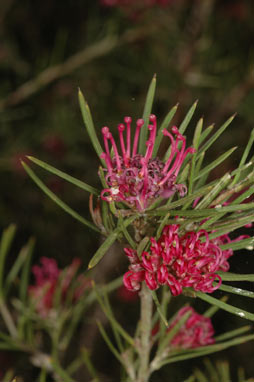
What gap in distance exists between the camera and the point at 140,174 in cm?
36

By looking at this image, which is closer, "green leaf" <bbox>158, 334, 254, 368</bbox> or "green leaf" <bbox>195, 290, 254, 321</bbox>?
"green leaf" <bbox>195, 290, 254, 321</bbox>

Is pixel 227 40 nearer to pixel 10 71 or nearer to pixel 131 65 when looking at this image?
pixel 131 65

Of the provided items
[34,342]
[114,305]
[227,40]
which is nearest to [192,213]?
[34,342]

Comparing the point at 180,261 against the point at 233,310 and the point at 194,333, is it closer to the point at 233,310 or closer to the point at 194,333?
the point at 233,310

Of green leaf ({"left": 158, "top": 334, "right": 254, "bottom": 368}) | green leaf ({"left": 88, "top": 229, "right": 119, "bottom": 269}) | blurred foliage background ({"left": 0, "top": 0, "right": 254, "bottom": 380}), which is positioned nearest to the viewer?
green leaf ({"left": 88, "top": 229, "right": 119, "bottom": 269})

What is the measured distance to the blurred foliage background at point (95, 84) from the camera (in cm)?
106

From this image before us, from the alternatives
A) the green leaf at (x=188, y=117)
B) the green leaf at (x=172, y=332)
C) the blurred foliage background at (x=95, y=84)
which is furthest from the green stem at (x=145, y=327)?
the blurred foliage background at (x=95, y=84)

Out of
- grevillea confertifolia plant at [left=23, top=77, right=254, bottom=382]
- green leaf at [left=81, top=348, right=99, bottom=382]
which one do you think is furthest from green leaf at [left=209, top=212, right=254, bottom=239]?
green leaf at [left=81, top=348, right=99, bottom=382]

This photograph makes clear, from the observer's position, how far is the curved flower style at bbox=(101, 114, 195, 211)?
362 mm

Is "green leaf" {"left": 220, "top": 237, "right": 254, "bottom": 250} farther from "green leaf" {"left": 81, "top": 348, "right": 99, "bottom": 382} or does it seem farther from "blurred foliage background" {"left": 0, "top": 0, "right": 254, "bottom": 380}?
"blurred foliage background" {"left": 0, "top": 0, "right": 254, "bottom": 380}

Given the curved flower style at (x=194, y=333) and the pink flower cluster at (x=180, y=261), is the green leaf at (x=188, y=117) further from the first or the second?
the curved flower style at (x=194, y=333)

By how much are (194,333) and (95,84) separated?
2.70 feet

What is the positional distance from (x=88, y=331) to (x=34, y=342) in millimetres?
314

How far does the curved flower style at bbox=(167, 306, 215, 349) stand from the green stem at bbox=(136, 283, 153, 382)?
0.04 m
